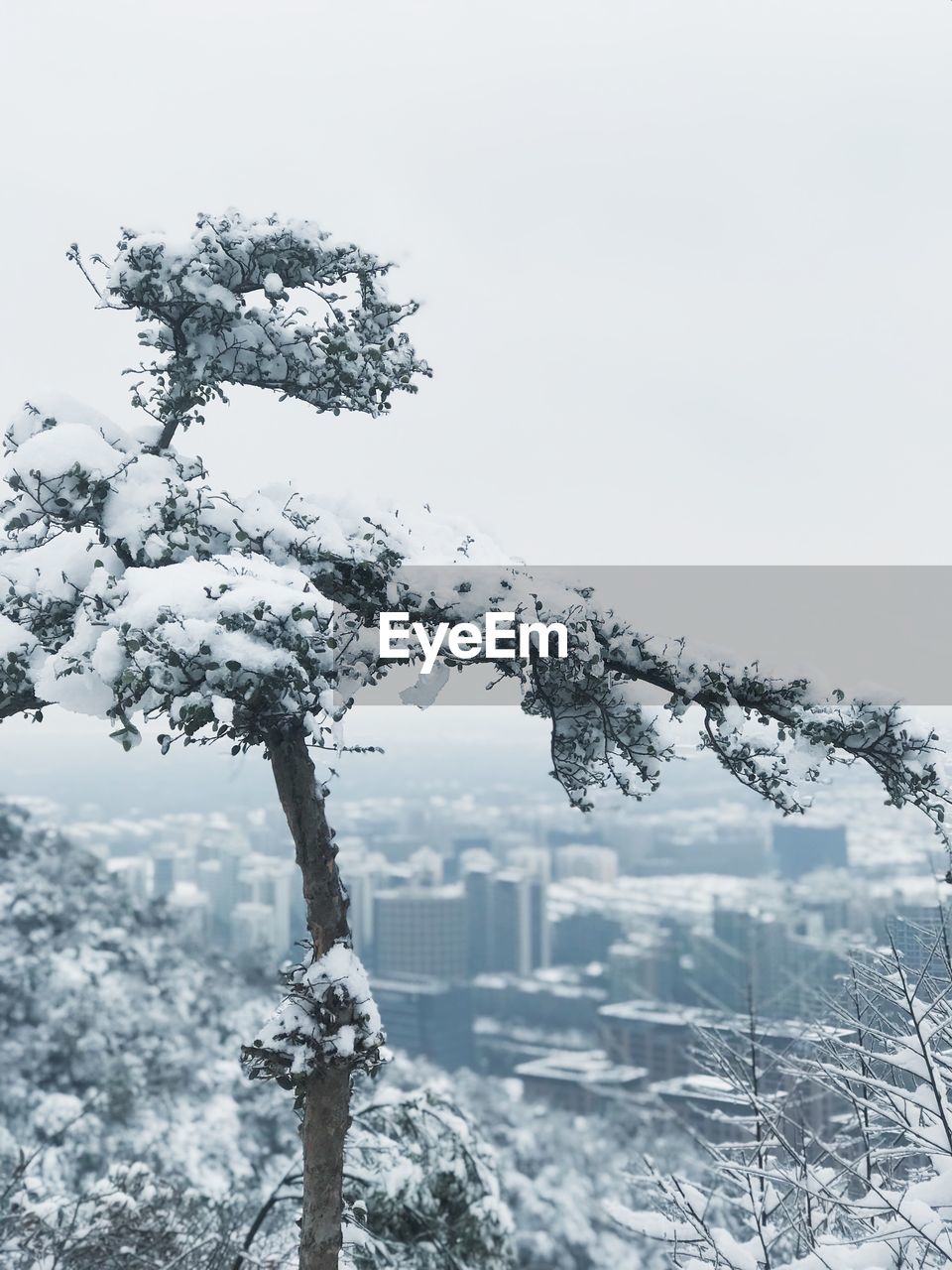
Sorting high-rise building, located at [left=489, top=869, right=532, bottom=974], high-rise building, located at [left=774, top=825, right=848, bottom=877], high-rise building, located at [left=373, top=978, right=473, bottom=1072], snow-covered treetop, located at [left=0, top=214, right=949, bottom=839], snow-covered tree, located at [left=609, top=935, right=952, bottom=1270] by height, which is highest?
snow-covered treetop, located at [left=0, top=214, right=949, bottom=839]

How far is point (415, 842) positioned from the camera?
201 feet

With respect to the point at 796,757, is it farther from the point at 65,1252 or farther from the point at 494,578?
the point at 65,1252

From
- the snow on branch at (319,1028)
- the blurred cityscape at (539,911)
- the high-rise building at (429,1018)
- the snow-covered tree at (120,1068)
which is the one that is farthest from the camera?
the high-rise building at (429,1018)

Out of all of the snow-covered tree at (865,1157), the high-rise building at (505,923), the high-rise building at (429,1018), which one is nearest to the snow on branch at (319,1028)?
the snow-covered tree at (865,1157)

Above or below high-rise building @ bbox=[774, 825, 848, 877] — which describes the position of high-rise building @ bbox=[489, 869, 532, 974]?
below

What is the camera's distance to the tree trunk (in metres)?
4.60

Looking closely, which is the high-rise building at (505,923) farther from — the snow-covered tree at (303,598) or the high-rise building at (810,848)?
the snow-covered tree at (303,598)

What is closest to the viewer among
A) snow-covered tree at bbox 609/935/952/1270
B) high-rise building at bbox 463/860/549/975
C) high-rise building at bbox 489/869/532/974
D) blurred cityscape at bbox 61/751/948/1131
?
snow-covered tree at bbox 609/935/952/1270

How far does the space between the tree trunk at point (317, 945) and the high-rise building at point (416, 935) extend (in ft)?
138

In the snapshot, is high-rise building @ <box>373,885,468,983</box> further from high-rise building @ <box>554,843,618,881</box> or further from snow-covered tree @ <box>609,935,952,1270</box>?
snow-covered tree @ <box>609,935,952,1270</box>

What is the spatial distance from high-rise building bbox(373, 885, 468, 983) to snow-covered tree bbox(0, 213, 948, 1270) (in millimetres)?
42142

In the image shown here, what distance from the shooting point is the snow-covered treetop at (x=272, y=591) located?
3.82m

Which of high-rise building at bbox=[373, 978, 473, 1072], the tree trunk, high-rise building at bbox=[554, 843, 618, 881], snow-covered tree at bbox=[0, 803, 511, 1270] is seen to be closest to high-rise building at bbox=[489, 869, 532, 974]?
high-rise building at bbox=[373, 978, 473, 1072]

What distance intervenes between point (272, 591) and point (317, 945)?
5.46 ft
